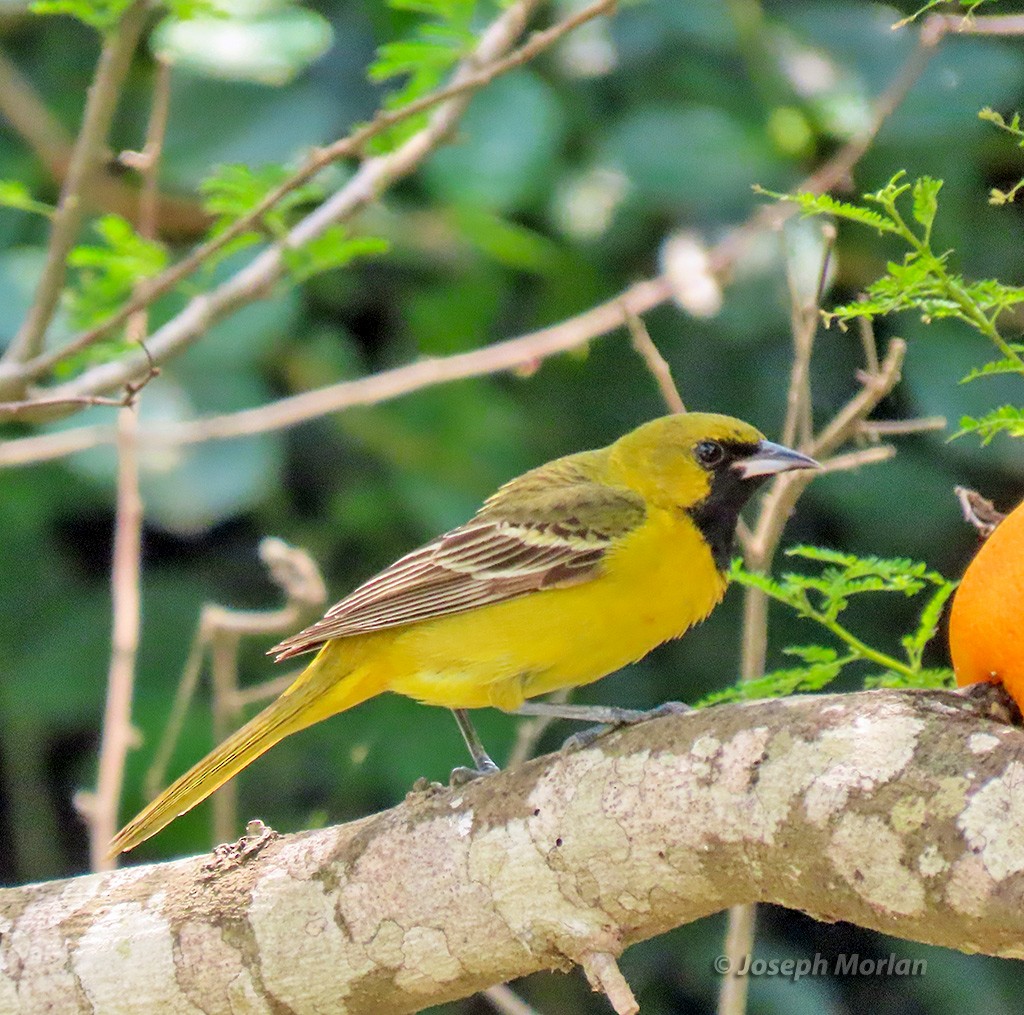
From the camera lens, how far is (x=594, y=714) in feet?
10.3

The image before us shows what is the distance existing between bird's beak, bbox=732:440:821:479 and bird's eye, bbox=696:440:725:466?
0.17 ft

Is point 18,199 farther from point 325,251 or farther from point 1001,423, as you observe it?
point 1001,423

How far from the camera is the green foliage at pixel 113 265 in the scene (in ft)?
11.0

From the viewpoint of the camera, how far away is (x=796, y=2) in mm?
4371

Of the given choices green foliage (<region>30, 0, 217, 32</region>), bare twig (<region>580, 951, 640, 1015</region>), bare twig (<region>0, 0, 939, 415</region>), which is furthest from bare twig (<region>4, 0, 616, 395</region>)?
bare twig (<region>580, 951, 640, 1015</region>)

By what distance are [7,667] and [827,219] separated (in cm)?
272

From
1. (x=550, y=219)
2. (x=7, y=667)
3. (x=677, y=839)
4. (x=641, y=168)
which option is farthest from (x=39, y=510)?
(x=677, y=839)

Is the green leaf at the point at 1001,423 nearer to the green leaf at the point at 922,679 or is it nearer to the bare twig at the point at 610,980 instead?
the green leaf at the point at 922,679

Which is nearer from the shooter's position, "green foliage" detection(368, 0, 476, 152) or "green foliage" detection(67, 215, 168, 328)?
Answer: "green foliage" detection(368, 0, 476, 152)

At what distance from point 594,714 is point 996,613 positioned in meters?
1.28

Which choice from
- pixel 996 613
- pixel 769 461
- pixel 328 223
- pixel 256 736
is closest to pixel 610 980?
pixel 996 613

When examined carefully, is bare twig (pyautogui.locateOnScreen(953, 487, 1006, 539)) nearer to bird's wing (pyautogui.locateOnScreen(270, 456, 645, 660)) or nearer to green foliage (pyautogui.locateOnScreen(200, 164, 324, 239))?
bird's wing (pyautogui.locateOnScreen(270, 456, 645, 660))

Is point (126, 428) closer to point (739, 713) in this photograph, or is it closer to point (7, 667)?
point (7, 667)

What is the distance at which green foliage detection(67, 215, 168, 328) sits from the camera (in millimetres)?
3367
